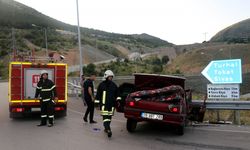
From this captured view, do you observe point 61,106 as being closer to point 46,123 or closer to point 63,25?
point 46,123

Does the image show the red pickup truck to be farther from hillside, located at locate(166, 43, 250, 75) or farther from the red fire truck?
hillside, located at locate(166, 43, 250, 75)

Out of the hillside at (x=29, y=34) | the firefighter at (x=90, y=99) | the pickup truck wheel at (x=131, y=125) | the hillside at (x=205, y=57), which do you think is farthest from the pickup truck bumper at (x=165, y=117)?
the hillside at (x=29, y=34)

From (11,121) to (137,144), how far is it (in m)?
5.92

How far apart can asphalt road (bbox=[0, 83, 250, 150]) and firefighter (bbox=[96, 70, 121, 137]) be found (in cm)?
50

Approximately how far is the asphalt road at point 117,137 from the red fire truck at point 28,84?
780 millimetres

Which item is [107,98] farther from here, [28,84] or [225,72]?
[225,72]

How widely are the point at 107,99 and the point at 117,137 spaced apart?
1.05 metres

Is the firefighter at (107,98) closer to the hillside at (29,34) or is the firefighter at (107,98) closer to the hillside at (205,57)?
the hillside at (205,57)

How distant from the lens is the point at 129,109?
9469mm

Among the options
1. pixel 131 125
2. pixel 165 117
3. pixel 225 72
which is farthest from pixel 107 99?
pixel 225 72

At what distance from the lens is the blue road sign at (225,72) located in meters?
12.2

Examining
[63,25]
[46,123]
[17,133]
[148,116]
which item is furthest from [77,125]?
[63,25]

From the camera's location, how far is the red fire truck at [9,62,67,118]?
12320mm

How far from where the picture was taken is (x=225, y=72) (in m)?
12.4
